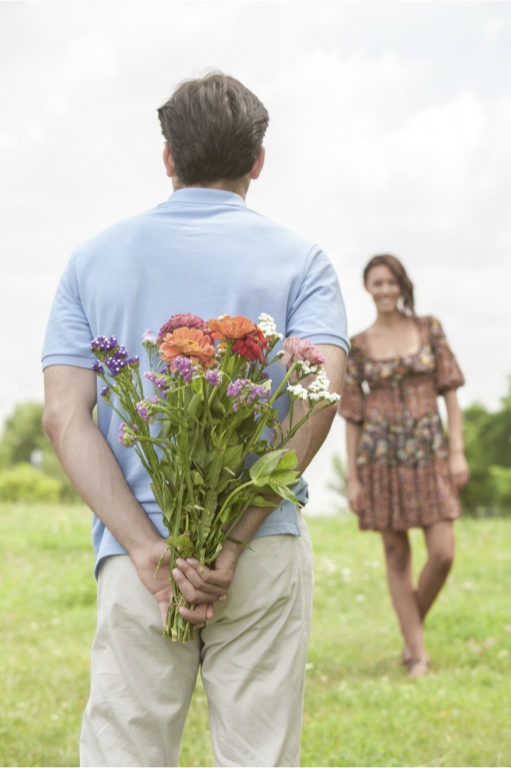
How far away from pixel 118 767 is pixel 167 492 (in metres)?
0.66

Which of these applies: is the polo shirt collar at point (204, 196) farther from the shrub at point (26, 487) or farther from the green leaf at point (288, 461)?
the shrub at point (26, 487)

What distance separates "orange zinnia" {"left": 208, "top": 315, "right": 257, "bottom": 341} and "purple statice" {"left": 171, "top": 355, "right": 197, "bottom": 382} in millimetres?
85

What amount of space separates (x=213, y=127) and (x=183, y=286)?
1.35 ft

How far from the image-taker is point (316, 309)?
7.00 ft

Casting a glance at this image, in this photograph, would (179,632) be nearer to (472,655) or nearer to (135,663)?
(135,663)

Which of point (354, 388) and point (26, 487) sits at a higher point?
point (354, 388)

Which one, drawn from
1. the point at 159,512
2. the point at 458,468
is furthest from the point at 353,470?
the point at 159,512

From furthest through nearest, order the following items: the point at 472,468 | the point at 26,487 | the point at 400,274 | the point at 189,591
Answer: the point at 472,468
the point at 26,487
the point at 400,274
the point at 189,591

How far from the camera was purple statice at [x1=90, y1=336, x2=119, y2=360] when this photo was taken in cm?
196

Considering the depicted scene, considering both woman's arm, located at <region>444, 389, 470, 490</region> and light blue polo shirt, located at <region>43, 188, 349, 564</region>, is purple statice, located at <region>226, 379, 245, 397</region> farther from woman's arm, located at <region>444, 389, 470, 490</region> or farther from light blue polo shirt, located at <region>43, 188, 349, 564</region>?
woman's arm, located at <region>444, 389, 470, 490</region>

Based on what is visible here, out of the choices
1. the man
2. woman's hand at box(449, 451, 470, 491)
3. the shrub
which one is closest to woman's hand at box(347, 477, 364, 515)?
woman's hand at box(449, 451, 470, 491)

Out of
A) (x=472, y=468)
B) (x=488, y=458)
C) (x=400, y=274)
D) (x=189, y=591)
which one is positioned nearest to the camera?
(x=189, y=591)

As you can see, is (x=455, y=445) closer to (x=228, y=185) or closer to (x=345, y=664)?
(x=345, y=664)

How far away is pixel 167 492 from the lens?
200cm
